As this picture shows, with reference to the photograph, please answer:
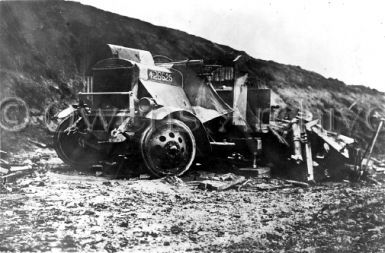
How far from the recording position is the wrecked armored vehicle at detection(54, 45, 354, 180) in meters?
7.90

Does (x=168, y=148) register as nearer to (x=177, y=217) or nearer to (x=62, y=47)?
(x=177, y=217)

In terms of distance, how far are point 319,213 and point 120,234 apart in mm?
2849

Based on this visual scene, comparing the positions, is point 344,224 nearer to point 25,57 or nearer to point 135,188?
point 135,188

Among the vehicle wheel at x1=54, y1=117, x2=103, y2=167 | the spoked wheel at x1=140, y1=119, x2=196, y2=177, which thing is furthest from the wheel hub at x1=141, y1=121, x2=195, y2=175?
the vehicle wheel at x1=54, y1=117, x2=103, y2=167

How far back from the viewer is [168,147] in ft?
25.5

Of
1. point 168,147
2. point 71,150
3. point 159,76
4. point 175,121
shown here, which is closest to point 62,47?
point 71,150

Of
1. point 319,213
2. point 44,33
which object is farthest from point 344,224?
point 44,33

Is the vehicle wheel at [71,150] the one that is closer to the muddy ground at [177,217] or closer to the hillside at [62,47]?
the muddy ground at [177,217]

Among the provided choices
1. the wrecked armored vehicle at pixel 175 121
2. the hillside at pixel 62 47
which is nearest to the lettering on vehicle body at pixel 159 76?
the wrecked armored vehicle at pixel 175 121

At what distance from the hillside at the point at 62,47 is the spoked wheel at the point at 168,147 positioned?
8.38 ft

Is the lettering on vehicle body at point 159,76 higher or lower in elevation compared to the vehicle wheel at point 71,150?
higher

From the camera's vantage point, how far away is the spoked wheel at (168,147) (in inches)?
301

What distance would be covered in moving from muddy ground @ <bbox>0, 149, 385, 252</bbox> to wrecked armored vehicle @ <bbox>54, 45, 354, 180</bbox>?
2.55ft

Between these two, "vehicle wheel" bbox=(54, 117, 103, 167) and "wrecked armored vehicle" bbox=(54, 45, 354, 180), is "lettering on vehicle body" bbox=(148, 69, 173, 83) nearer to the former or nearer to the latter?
"wrecked armored vehicle" bbox=(54, 45, 354, 180)
